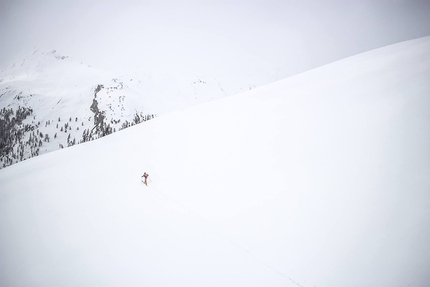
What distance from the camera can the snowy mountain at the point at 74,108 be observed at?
65125 mm

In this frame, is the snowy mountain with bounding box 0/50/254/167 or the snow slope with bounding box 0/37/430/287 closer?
the snow slope with bounding box 0/37/430/287

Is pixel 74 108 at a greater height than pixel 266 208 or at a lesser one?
greater

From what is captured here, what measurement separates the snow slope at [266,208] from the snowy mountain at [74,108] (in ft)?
202

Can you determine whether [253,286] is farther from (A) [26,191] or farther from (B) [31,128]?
(B) [31,128]

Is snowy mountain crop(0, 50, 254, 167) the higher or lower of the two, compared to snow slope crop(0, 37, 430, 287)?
higher

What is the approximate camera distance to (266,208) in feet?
19.7

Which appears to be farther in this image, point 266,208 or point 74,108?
point 74,108

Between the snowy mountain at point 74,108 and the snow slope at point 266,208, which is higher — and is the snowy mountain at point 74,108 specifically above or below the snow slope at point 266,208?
above

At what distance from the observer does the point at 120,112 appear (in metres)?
73.8

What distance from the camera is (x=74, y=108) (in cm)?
7925

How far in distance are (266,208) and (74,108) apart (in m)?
100

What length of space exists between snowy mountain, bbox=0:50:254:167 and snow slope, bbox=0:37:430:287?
61512 millimetres

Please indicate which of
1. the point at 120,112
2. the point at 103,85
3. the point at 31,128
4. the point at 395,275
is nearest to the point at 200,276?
the point at 395,275

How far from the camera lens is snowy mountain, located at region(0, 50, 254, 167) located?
65125mm
